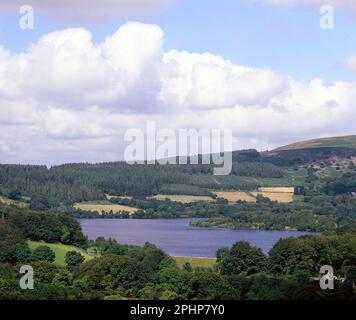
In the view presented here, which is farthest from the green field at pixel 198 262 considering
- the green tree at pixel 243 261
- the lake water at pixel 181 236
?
the lake water at pixel 181 236

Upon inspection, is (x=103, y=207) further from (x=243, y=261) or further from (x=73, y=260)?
(x=243, y=261)

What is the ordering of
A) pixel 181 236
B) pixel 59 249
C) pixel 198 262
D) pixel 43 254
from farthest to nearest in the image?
1. pixel 181 236
2. pixel 59 249
3. pixel 198 262
4. pixel 43 254

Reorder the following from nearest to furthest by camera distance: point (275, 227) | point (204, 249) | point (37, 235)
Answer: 1. point (37, 235)
2. point (204, 249)
3. point (275, 227)

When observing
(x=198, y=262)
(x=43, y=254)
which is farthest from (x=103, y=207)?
(x=43, y=254)

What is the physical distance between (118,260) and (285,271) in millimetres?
14508

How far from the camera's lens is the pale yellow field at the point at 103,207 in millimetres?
182100

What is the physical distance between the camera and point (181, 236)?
125 m

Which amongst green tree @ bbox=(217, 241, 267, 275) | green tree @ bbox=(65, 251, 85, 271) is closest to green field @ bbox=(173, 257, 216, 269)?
green tree @ bbox=(217, 241, 267, 275)

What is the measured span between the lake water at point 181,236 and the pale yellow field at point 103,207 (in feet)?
34.2

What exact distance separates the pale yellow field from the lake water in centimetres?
1043

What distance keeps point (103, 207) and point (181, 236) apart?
6393cm
